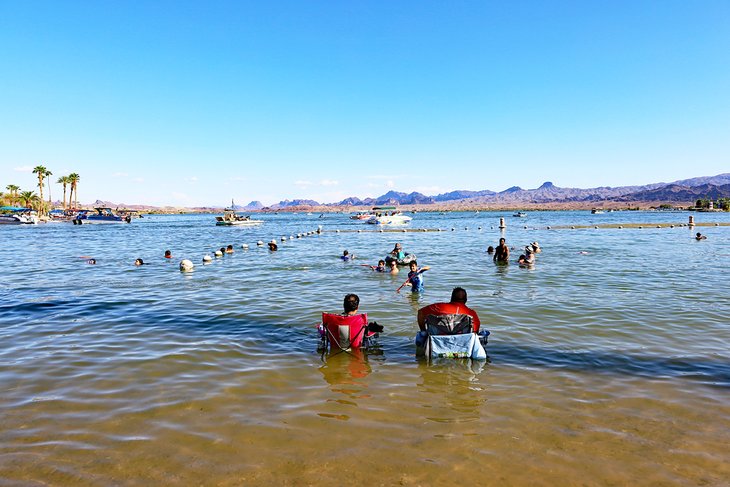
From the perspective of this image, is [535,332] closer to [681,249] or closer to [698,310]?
[698,310]

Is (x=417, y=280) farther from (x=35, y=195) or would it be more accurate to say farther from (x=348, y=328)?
(x=35, y=195)

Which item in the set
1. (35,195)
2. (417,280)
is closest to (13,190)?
(35,195)

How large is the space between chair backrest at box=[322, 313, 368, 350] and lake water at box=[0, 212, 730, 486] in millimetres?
429

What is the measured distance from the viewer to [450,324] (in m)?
8.38

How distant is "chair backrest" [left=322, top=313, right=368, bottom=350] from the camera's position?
29.3 feet

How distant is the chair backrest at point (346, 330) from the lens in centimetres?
893

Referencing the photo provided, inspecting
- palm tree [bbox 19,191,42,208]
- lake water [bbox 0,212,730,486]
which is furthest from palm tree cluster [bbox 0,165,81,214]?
lake water [bbox 0,212,730,486]

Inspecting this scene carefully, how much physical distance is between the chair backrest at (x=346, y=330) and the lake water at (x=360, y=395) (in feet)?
1.41

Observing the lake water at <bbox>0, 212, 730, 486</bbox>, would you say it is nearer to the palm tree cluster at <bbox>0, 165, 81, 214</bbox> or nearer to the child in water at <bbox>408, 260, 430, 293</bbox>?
the child in water at <bbox>408, 260, 430, 293</bbox>

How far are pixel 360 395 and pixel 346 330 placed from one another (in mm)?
1939

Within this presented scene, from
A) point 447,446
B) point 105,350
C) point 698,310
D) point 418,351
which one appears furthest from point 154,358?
point 698,310

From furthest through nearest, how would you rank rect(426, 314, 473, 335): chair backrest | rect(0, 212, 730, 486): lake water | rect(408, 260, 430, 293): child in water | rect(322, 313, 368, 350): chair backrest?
rect(408, 260, 430, 293): child in water → rect(322, 313, 368, 350): chair backrest → rect(426, 314, 473, 335): chair backrest → rect(0, 212, 730, 486): lake water

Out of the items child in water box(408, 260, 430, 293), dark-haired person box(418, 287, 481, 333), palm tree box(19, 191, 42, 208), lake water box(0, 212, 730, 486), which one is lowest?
lake water box(0, 212, 730, 486)

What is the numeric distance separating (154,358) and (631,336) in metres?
11.3
